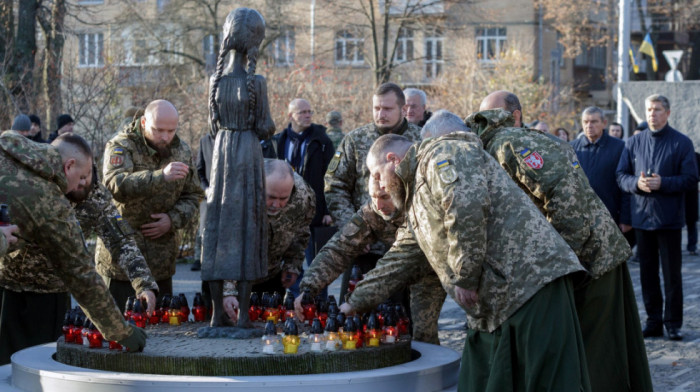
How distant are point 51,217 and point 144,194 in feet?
7.42

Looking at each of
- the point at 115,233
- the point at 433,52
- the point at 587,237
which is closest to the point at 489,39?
the point at 433,52

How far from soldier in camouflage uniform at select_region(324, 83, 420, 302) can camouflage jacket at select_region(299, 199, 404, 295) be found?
4.52 feet

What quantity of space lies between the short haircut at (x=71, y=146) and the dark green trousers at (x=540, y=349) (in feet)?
8.33

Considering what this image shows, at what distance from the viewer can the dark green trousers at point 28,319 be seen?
23.3 feet

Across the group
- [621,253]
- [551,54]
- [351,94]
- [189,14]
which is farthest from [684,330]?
[551,54]

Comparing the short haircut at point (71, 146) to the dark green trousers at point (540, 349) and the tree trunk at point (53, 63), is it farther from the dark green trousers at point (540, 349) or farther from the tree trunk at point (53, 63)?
the tree trunk at point (53, 63)

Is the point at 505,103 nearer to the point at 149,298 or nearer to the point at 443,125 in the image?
the point at 443,125

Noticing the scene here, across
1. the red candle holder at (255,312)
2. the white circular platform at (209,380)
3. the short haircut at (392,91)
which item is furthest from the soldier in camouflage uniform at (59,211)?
the short haircut at (392,91)

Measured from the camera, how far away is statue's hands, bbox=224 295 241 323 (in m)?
6.84

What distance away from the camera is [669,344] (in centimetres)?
1014

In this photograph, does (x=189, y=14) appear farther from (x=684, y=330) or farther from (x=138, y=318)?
(x=138, y=318)

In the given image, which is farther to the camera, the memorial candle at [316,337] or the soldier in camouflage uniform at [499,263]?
the memorial candle at [316,337]

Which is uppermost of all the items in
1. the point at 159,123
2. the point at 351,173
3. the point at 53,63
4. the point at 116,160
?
the point at 53,63

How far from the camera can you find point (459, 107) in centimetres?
3331
